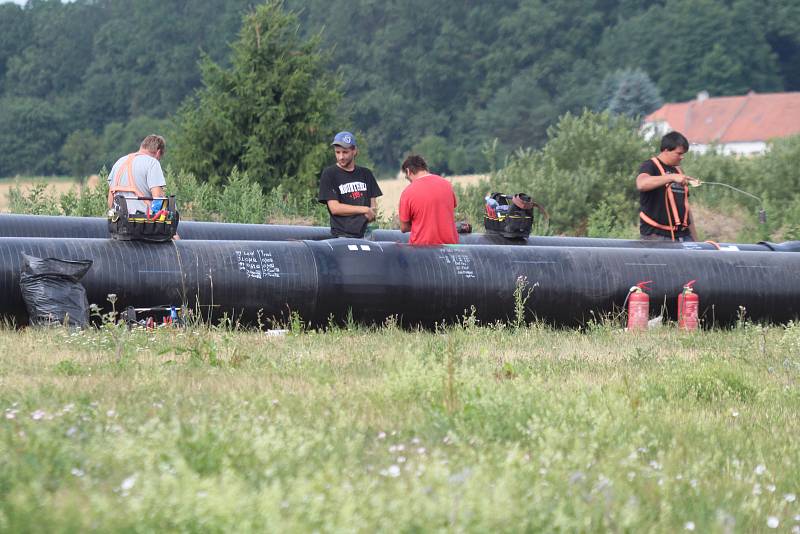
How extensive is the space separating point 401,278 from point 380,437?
563 centimetres

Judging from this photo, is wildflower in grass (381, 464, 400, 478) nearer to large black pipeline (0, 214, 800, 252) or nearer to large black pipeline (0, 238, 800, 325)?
large black pipeline (0, 238, 800, 325)

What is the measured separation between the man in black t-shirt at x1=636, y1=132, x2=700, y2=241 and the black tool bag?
5152 mm

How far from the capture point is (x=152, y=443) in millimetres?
4848

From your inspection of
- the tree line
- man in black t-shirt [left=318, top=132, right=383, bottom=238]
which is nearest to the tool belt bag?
man in black t-shirt [left=318, top=132, right=383, bottom=238]

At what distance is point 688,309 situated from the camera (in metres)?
11.9

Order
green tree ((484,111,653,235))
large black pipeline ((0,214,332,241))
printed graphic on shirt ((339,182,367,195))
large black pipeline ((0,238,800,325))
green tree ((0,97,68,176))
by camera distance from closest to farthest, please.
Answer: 1. large black pipeline ((0,238,800,325))
2. printed graphic on shirt ((339,182,367,195))
3. large black pipeline ((0,214,332,241))
4. green tree ((484,111,653,235))
5. green tree ((0,97,68,176))

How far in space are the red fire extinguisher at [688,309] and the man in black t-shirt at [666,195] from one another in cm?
161

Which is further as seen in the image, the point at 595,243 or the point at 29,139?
Result: the point at 29,139

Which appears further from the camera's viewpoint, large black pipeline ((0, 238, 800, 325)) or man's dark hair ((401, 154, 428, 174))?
man's dark hair ((401, 154, 428, 174))

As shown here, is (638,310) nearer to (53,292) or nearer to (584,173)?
(53,292)

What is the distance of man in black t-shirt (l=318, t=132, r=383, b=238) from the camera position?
11977 mm

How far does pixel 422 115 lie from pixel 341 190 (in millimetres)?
79957

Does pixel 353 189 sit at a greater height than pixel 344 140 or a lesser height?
lesser

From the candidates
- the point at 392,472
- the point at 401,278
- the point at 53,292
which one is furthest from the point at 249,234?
the point at 392,472
